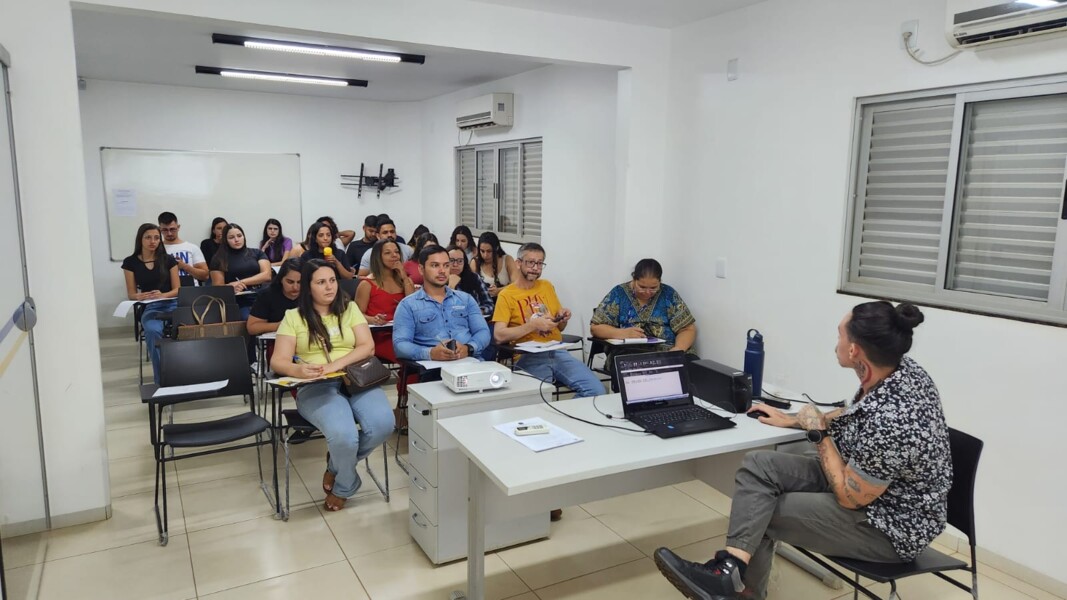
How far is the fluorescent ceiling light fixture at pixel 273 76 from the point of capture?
22.4 feet

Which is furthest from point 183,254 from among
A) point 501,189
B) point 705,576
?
point 705,576

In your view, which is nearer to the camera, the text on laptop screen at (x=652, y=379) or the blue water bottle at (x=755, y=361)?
the text on laptop screen at (x=652, y=379)

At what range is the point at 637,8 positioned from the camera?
4176mm

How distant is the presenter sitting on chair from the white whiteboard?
16.2 ft

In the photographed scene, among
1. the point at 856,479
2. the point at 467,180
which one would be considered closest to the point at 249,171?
the point at 467,180

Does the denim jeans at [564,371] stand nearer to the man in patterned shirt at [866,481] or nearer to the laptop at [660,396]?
the laptop at [660,396]

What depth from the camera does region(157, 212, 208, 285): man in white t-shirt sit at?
6.14m

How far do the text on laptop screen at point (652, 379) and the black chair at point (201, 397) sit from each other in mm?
1858

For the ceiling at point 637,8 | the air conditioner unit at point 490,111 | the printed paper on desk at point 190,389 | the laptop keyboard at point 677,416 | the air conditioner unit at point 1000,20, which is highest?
the ceiling at point 637,8

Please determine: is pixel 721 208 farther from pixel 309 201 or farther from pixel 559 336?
pixel 309 201

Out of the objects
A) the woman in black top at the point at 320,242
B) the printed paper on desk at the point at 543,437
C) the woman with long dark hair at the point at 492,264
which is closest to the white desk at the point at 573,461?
the printed paper on desk at the point at 543,437

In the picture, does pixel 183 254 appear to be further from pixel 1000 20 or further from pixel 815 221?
pixel 1000 20

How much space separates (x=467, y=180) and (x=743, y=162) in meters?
4.50

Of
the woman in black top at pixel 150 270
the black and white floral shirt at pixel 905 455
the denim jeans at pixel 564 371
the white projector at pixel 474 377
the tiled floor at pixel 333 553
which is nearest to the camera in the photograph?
the black and white floral shirt at pixel 905 455
